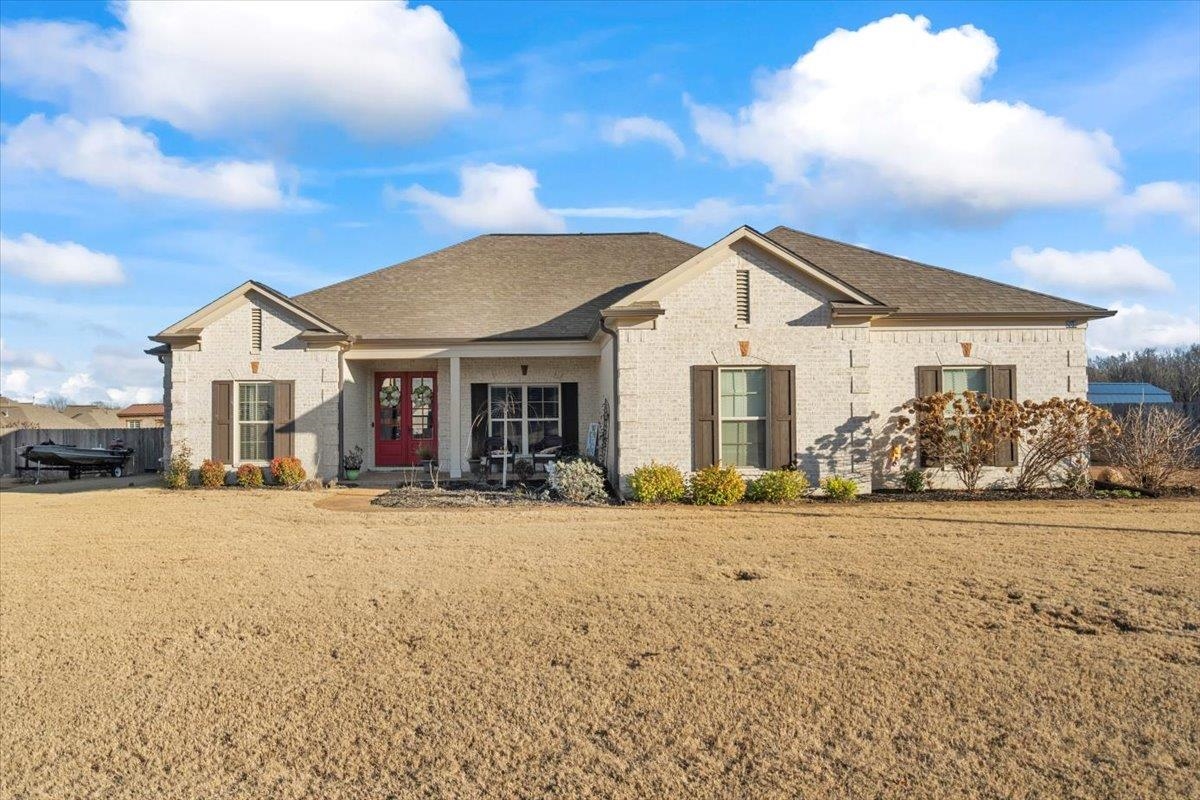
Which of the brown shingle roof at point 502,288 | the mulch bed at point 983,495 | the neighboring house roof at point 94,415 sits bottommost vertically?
the mulch bed at point 983,495

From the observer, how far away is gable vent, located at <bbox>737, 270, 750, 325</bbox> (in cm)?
1410

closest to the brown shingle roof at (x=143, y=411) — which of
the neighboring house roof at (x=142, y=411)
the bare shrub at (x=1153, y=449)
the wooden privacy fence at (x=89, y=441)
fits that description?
the neighboring house roof at (x=142, y=411)

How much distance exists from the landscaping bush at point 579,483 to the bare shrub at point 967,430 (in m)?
5.70

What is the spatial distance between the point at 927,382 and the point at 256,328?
13.6m

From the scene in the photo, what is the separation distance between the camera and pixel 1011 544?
9.52 meters

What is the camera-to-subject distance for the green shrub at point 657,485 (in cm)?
1354

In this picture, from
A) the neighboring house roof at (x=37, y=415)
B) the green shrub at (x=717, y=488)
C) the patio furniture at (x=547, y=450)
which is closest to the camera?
the green shrub at (x=717, y=488)

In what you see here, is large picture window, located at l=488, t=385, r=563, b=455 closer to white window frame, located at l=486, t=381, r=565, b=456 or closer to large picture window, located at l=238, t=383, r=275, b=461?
white window frame, located at l=486, t=381, r=565, b=456

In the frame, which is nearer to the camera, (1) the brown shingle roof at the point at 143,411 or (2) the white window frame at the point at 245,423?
(2) the white window frame at the point at 245,423

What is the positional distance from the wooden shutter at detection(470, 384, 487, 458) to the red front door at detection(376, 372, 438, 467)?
42.8 inches

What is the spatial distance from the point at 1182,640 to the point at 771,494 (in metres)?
7.95

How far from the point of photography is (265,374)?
16.8m

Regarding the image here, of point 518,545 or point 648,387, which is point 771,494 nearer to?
point 648,387

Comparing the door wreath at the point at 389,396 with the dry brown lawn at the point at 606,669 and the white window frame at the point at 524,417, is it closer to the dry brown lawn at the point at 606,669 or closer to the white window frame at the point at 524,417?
the white window frame at the point at 524,417
